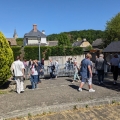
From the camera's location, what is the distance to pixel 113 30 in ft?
143

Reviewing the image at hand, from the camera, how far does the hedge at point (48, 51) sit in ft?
108

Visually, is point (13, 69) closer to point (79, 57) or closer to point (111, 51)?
point (111, 51)

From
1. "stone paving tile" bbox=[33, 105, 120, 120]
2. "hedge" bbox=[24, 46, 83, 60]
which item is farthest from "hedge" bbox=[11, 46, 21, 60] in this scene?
"stone paving tile" bbox=[33, 105, 120, 120]

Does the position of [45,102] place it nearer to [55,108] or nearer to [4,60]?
[55,108]

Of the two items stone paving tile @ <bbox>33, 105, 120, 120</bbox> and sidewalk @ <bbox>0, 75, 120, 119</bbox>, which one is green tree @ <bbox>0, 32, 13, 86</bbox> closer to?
sidewalk @ <bbox>0, 75, 120, 119</bbox>

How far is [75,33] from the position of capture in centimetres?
13862

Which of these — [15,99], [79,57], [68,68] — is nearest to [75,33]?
[79,57]

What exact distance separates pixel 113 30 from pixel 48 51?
19029mm

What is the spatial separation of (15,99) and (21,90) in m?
1.30

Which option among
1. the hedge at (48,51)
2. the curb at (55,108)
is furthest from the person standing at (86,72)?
the hedge at (48,51)

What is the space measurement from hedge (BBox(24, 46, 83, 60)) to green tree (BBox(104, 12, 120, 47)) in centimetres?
1232

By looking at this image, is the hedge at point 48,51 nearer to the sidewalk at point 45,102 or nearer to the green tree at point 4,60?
the green tree at point 4,60

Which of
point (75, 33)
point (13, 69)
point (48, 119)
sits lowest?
point (48, 119)

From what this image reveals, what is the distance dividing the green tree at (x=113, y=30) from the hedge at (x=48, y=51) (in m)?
12.3
